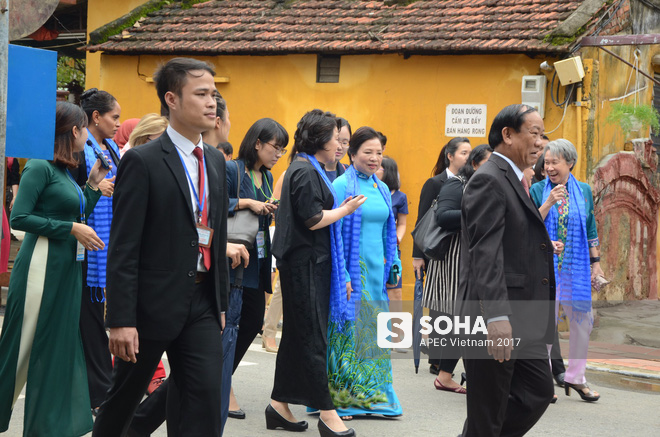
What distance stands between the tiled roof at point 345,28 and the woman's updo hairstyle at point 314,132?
6.89m

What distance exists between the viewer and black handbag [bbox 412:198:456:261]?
7613 mm

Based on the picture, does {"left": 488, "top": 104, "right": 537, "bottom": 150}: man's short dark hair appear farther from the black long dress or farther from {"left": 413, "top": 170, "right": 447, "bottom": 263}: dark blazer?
{"left": 413, "top": 170, "right": 447, "bottom": 263}: dark blazer

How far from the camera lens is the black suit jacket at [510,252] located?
15.4ft

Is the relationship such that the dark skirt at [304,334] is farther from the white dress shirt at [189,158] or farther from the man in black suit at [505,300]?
the white dress shirt at [189,158]

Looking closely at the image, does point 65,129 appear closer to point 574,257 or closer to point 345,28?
point 574,257

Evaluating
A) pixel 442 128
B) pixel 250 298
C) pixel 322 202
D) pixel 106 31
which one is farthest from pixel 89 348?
pixel 106 31

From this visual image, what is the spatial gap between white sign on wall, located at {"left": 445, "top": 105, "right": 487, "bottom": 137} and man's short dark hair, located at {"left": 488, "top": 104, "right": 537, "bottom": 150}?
856 cm

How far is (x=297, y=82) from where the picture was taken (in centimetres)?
1514

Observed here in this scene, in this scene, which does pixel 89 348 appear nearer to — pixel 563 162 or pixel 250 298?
pixel 250 298

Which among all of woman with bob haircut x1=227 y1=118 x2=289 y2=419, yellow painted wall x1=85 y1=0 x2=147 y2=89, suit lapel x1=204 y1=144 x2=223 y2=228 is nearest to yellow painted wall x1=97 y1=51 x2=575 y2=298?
yellow painted wall x1=85 y1=0 x2=147 y2=89

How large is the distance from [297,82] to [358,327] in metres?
8.81

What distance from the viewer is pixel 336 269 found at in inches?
251

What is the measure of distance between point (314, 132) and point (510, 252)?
6.97 feet

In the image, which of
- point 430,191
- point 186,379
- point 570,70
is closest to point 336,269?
point 186,379
